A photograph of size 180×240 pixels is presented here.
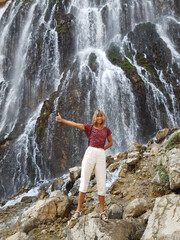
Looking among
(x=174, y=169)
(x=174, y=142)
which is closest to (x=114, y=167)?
(x=174, y=142)

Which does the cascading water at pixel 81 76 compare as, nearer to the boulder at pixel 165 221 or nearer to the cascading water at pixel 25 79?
the cascading water at pixel 25 79

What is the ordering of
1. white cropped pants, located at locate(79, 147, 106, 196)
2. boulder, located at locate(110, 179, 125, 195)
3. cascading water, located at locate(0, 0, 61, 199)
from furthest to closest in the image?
1. cascading water, located at locate(0, 0, 61, 199)
2. boulder, located at locate(110, 179, 125, 195)
3. white cropped pants, located at locate(79, 147, 106, 196)

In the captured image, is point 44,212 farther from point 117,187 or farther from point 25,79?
point 25,79

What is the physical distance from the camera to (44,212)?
516 centimetres

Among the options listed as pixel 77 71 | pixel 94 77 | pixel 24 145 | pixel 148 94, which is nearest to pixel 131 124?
pixel 148 94

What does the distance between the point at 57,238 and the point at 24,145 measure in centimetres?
1208

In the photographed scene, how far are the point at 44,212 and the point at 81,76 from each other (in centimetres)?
1344

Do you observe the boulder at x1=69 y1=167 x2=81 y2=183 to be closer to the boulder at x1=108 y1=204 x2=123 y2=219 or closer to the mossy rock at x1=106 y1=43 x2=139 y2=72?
the boulder at x1=108 y1=204 x2=123 y2=219

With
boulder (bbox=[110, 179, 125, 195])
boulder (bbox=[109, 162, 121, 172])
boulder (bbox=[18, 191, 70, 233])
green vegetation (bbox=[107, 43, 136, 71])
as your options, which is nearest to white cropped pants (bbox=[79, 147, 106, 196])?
boulder (bbox=[18, 191, 70, 233])

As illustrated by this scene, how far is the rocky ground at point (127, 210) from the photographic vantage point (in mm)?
3127

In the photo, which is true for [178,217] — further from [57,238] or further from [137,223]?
[57,238]

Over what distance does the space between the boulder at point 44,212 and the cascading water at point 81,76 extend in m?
8.61

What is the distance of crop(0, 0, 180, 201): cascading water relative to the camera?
1481 centimetres

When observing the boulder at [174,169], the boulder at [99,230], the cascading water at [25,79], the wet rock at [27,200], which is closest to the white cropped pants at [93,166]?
the boulder at [99,230]
